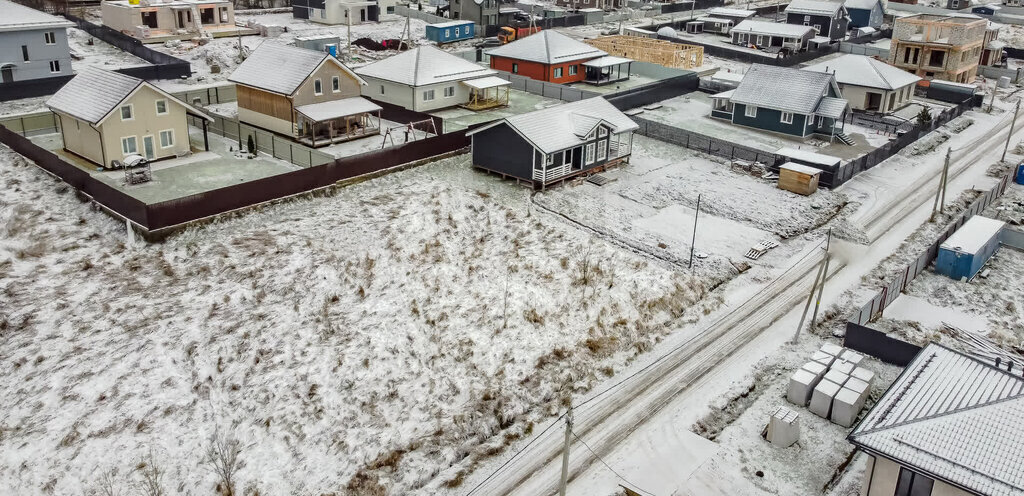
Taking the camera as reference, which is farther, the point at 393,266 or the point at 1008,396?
the point at 393,266

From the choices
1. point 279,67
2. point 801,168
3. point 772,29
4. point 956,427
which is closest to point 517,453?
point 956,427

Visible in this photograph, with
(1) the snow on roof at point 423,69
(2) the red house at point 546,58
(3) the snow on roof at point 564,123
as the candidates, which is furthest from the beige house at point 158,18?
(3) the snow on roof at point 564,123

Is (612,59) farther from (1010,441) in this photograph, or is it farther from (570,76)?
(1010,441)

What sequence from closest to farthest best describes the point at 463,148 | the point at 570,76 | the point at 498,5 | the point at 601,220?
the point at 601,220, the point at 463,148, the point at 570,76, the point at 498,5

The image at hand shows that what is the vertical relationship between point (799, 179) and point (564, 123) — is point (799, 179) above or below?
below

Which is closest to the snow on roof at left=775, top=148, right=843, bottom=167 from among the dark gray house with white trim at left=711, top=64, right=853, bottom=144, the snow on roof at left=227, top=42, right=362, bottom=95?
the dark gray house with white trim at left=711, top=64, right=853, bottom=144

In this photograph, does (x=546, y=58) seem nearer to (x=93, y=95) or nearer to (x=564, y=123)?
(x=564, y=123)

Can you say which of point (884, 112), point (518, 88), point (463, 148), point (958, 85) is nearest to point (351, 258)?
point (463, 148)
